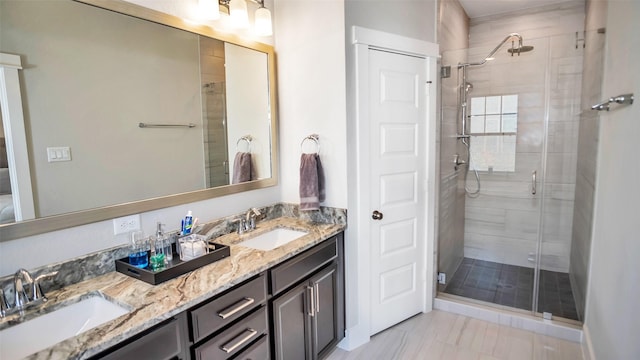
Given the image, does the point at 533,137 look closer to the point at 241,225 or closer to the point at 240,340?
the point at 241,225

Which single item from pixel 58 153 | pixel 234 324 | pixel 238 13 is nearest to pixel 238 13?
pixel 238 13

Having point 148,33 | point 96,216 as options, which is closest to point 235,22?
point 148,33

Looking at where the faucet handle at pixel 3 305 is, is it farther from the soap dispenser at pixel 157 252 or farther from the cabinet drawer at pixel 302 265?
the cabinet drawer at pixel 302 265

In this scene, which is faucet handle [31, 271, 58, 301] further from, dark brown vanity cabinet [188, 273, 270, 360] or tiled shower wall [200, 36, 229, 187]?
tiled shower wall [200, 36, 229, 187]

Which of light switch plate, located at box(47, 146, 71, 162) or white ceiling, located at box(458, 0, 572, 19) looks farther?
white ceiling, located at box(458, 0, 572, 19)

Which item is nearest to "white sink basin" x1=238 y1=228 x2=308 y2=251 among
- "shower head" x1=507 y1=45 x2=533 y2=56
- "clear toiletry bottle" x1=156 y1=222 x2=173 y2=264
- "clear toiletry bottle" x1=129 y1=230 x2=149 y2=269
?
"clear toiletry bottle" x1=156 y1=222 x2=173 y2=264

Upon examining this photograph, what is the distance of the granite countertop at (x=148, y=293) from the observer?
3.41 ft

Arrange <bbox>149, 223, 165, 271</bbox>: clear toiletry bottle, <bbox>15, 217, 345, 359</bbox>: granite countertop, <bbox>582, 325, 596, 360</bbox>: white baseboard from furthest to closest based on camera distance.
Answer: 1. <bbox>582, 325, 596, 360</bbox>: white baseboard
2. <bbox>149, 223, 165, 271</bbox>: clear toiletry bottle
3. <bbox>15, 217, 345, 359</bbox>: granite countertop

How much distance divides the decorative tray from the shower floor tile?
7.28 ft

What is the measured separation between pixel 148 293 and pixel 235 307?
0.36m

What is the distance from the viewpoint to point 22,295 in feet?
4.08

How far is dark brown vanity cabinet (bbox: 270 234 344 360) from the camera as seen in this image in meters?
1.80

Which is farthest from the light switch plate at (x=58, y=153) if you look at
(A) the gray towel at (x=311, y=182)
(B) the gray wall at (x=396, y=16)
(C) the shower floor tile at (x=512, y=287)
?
(C) the shower floor tile at (x=512, y=287)

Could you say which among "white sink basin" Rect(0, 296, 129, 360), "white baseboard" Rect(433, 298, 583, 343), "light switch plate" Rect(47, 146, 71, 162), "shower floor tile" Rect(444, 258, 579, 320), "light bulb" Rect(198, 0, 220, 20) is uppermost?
"light bulb" Rect(198, 0, 220, 20)
